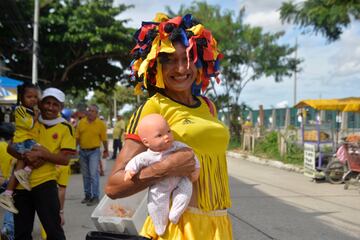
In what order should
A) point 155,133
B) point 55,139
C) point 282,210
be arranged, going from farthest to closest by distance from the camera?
1. point 282,210
2. point 55,139
3. point 155,133

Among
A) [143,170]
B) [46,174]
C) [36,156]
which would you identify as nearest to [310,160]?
[46,174]

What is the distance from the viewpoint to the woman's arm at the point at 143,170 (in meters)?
1.86

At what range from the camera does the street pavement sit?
6281 millimetres

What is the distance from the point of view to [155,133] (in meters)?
1.86

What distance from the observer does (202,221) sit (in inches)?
79.1

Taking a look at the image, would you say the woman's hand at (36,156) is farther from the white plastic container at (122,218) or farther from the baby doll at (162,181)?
the baby doll at (162,181)

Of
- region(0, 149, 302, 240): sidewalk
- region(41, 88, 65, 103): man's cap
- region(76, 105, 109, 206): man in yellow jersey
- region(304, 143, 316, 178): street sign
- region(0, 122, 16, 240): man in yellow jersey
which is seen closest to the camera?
region(41, 88, 65, 103): man's cap

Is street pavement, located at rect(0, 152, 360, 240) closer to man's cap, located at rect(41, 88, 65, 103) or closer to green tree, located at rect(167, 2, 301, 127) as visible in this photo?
man's cap, located at rect(41, 88, 65, 103)

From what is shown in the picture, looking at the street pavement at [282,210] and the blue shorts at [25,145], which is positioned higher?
the blue shorts at [25,145]

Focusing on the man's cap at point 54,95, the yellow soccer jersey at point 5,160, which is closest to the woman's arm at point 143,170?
the man's cap at point 54,95

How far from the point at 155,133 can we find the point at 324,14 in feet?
32.9

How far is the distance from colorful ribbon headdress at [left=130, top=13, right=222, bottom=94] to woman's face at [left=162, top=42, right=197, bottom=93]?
0.08ft

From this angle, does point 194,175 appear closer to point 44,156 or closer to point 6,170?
point 44,156

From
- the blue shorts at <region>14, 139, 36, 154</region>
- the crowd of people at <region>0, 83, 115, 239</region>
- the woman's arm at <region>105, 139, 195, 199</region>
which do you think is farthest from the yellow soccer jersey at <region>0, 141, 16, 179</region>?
the woman's arm at <region>105, 139, 195, 199</region>
